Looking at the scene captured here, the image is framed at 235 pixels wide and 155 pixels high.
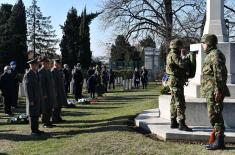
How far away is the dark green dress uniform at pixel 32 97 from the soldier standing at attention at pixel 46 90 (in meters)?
1.08

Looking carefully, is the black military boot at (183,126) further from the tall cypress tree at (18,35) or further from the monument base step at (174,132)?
the tall cypress tree at (18,35)

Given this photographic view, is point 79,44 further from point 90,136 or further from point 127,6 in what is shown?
point 90,136

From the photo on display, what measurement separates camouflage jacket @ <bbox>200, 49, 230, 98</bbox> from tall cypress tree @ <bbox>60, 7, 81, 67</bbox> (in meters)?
45.8

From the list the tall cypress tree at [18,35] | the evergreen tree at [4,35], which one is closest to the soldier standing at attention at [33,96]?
the evergreen tree at [4,35]

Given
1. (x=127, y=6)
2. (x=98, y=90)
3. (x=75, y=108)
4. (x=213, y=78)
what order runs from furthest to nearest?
(x=127, y=6)
(x=98, y=90)
(x=75, y=108)
(x=213, y=78)

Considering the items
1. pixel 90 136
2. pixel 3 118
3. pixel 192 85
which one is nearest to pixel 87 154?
pixel 90 136

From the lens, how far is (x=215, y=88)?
29.4ft

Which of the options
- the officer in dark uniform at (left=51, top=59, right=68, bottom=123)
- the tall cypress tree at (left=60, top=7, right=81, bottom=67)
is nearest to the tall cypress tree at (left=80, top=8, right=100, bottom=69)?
the tall cypress tree at (left=60, top=7, right=81, bottom=67)

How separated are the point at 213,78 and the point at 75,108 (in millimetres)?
11134

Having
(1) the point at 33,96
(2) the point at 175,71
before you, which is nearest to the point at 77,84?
(1) the point at 33,96

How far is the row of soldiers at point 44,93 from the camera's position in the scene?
12.1m

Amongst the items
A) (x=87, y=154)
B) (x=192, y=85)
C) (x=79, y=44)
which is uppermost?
(x=79, y=44)

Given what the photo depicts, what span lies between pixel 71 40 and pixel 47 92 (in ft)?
139

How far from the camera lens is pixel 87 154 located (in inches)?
363
